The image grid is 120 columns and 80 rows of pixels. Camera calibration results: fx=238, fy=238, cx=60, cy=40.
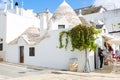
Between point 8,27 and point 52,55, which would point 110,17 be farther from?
point 52,55

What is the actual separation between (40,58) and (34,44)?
89.1 inches

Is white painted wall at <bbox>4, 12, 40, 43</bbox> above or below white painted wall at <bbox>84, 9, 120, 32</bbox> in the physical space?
below

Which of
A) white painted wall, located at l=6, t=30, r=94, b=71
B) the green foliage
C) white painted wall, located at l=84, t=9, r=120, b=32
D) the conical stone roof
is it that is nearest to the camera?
the green foliage

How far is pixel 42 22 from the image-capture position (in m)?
31.3

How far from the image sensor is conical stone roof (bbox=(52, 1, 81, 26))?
31.6 meters

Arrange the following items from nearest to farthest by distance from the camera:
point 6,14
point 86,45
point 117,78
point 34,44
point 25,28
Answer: point 117,78 → point 86,45 → point 34,44 → point 6,14 → point 25,28

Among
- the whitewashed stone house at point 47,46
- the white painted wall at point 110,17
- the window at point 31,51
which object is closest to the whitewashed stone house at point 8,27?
the whitewashed stone house at point 47,46

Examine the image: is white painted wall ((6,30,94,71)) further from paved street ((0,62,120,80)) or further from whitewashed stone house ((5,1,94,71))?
paved street ((0,62,120,80))

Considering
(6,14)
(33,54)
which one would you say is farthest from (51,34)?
(6,14)

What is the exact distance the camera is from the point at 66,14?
32.3 meters

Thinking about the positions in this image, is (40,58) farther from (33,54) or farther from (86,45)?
(86,45)

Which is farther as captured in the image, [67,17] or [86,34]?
[67,17]

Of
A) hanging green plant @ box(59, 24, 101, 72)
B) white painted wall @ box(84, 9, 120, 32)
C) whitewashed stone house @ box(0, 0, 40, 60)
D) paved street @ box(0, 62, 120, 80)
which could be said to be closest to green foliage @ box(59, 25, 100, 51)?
hanging green plant @ box(59, 24, 101, 72)

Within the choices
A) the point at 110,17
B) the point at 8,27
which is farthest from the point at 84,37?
the point at 110,17
